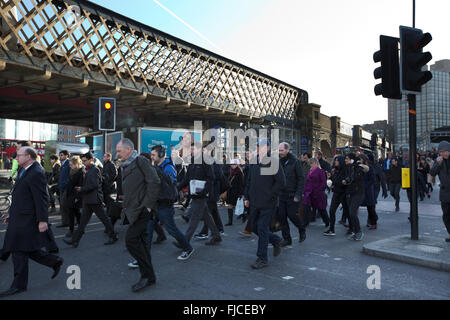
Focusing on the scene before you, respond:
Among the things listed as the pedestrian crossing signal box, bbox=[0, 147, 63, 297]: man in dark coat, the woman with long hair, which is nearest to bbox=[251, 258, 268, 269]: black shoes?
bbox=[0, 147, 63, 297]: man in dark coat

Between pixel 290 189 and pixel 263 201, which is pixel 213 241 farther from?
pixel 263 201

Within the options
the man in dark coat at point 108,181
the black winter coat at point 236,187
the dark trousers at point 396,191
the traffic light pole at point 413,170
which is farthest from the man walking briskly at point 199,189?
the dark trousers at point 396,191

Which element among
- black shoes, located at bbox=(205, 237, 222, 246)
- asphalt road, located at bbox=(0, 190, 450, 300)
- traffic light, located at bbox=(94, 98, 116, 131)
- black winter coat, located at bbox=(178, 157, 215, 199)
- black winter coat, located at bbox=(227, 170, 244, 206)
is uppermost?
traffic light, located at bbox=(94, 98, 116, 131)

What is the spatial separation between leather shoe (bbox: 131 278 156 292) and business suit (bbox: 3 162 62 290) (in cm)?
118

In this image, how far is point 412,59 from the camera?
634cm

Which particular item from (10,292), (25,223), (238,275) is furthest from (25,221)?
(238,275)

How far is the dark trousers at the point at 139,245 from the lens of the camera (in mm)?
4062

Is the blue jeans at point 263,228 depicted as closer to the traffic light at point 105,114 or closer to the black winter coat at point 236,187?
the black winter coat at point 236,187

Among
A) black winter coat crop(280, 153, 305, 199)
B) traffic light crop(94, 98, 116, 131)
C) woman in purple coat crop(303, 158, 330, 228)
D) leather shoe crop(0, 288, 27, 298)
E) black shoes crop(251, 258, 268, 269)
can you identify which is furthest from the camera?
traffic light crop(94, 98, 116, 131)

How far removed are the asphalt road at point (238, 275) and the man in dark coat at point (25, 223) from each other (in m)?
0.28

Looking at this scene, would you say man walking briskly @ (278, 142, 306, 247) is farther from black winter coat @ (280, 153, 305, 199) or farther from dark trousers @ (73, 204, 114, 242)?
dark trousers @ (73, 204, 114, 242)

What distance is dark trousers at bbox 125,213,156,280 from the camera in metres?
4.06
